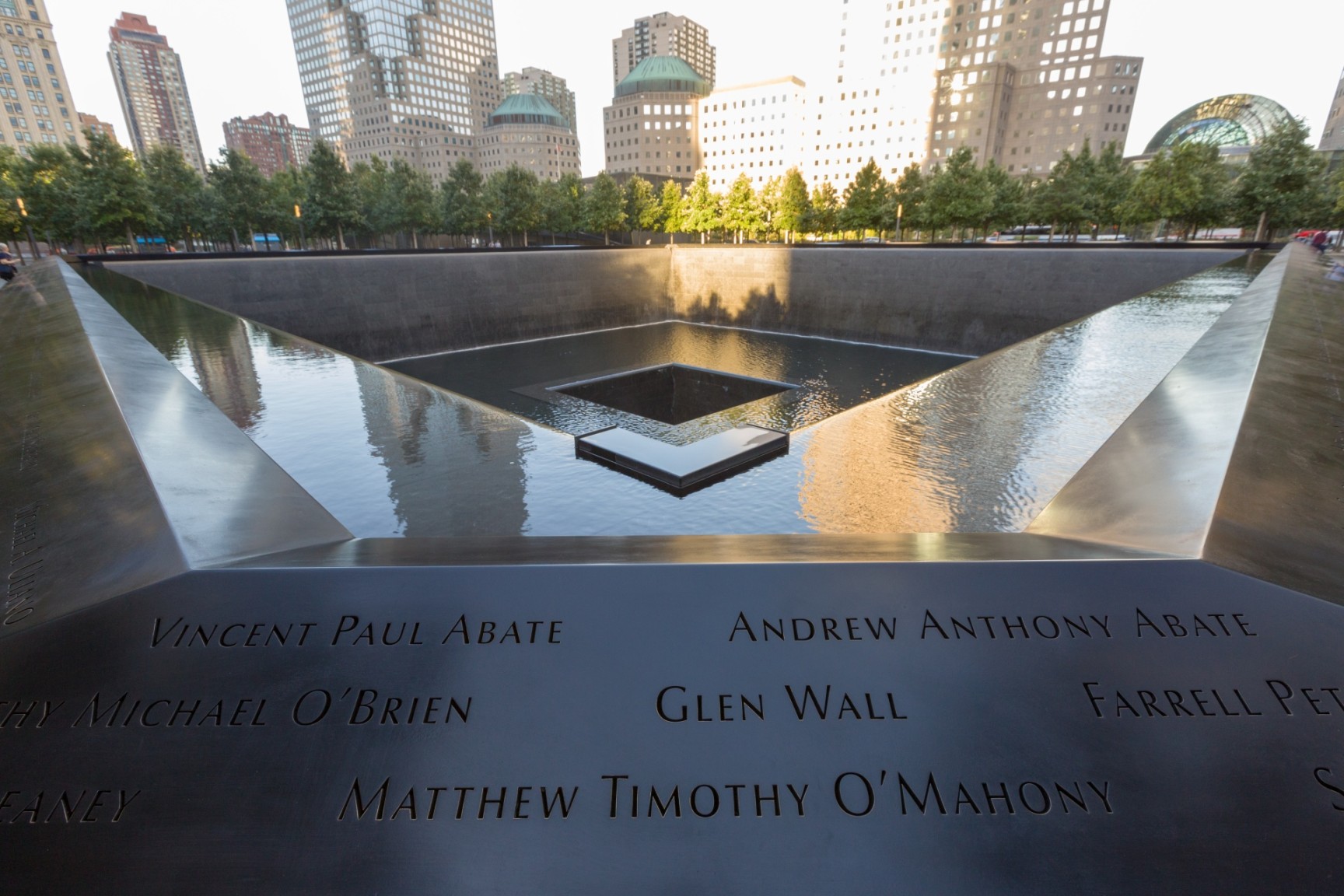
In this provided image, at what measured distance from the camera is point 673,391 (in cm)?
1557

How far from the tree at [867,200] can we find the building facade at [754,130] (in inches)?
2048

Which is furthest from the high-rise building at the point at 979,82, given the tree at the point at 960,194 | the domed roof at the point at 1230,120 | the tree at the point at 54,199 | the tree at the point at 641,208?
the tree at the point at 54,199

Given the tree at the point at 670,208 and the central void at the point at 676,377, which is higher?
the tree at the point at 670,208

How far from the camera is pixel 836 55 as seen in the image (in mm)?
77125

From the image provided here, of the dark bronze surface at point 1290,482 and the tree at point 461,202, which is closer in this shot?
the dark bronze surface at point 1290,482

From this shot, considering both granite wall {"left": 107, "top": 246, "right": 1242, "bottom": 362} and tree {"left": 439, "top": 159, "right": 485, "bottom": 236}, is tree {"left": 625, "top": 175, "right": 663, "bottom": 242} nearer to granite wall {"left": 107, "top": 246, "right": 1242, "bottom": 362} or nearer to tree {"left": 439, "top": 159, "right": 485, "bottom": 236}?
tree {"left": 439, "top": 159, "right": 485, "bottom": 236}

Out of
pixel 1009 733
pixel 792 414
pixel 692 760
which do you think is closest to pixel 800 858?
pixel 692 760

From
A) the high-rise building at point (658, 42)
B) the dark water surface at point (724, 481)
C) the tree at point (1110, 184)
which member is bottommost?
the dark water surface at point (724, 481)

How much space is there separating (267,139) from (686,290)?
20988cm

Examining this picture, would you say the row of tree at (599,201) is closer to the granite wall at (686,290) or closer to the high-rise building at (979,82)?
the granite wall at (686,290)

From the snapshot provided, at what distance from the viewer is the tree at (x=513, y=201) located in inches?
1332

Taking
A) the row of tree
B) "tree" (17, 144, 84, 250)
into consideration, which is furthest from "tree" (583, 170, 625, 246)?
"tree" (17, 144, 84, 250)

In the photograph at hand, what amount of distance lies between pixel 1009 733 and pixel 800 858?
1.80 ft

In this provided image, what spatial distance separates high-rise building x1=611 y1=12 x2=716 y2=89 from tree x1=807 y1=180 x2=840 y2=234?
375 ft
